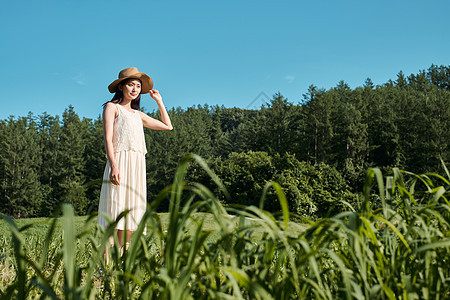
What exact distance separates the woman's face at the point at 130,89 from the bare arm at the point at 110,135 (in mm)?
208

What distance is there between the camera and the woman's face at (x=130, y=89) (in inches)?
135

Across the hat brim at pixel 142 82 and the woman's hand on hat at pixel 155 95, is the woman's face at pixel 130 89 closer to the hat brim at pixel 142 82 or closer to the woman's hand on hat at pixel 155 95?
the hat brim at pixel 142 82

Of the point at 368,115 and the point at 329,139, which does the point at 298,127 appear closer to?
the point at 329,139

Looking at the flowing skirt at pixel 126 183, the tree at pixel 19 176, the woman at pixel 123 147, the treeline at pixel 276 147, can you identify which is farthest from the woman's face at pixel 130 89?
the tree at pixel 19 176

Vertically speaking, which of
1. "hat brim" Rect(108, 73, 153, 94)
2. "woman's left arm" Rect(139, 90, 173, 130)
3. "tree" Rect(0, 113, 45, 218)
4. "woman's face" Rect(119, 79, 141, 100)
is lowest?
"woman's left arm" Rect(139, 90, 173, 130)

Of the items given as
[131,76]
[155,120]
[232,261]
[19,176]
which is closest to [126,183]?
[155,120]

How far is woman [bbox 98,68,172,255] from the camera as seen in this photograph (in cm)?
307

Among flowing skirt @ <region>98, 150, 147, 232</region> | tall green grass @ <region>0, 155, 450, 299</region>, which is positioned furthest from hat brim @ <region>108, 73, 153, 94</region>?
tall green grass @ <region>0, 155, 450, 299</region>

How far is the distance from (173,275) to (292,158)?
23220 mm

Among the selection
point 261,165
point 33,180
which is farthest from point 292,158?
point 33,180

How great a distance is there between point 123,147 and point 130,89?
1.74 ft

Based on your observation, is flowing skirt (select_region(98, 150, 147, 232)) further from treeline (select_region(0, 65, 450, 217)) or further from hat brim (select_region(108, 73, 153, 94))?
treeline (select_region(0, 65, 450, 217))

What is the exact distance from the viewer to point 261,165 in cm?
2539

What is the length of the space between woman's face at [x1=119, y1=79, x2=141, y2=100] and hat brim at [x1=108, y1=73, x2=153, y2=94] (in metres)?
0.05
